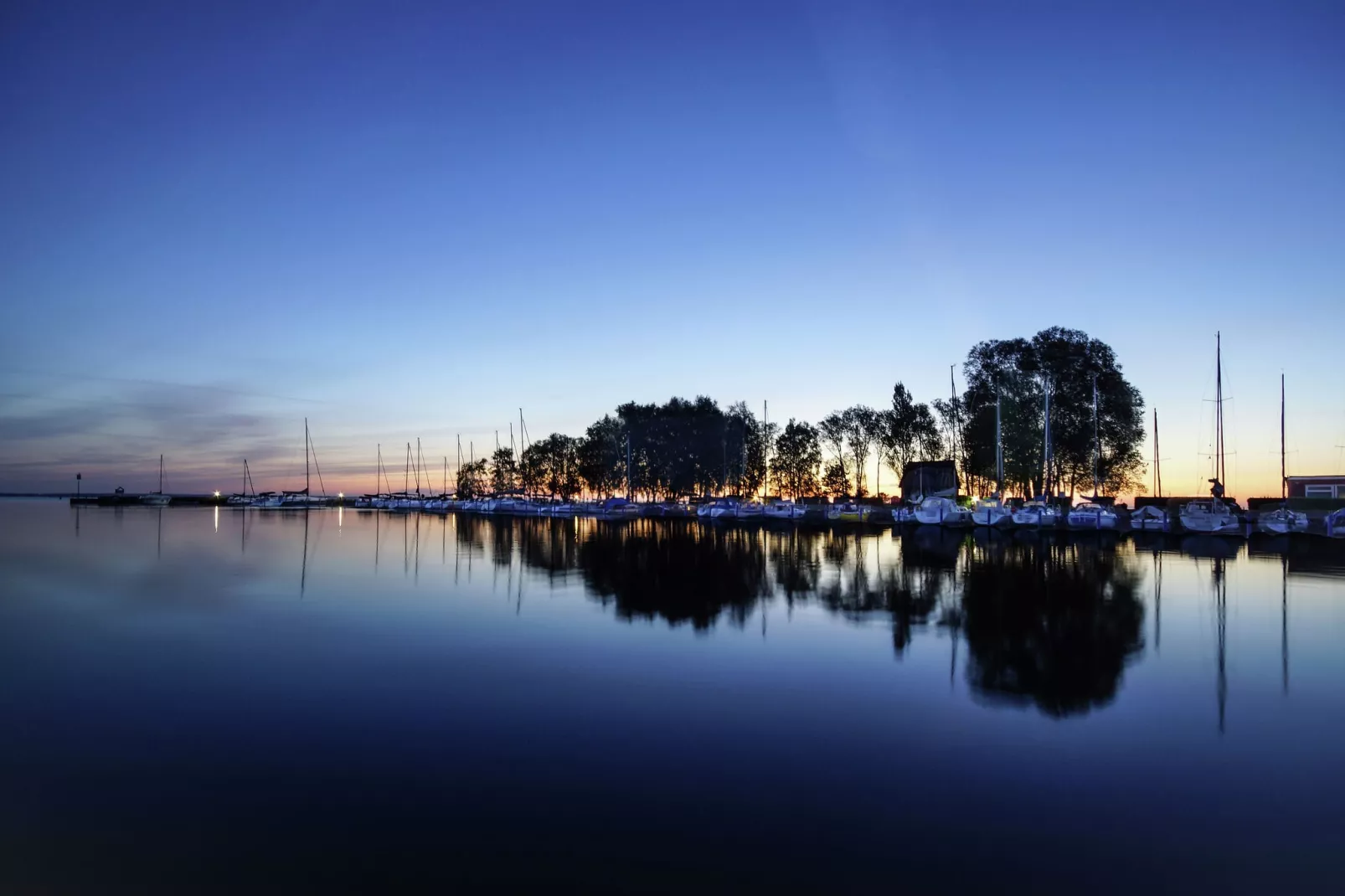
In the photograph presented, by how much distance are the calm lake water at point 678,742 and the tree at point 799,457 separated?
87.3m

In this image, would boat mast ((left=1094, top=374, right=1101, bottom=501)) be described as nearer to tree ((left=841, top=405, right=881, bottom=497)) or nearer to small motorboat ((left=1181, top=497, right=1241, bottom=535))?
small motorboat ((left=1181, top=497, right=1241, bottom=535))

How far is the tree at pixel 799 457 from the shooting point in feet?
360

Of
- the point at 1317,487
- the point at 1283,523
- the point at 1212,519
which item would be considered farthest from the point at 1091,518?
the point at 1317,487

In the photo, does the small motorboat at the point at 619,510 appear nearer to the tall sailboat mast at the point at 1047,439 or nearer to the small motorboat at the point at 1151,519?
the tall sailboat mast at the point at 1047,439

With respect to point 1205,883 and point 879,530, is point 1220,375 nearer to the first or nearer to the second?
point 879,530

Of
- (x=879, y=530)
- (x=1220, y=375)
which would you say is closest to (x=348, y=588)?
(x=879, y=530)

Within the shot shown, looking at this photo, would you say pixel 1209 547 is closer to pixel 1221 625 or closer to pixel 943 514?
pixel 943 514

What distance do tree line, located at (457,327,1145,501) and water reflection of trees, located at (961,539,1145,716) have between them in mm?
39706

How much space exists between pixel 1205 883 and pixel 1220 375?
59727mm

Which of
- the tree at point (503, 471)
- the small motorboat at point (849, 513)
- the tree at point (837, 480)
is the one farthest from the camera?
the tree at point (503, 471)

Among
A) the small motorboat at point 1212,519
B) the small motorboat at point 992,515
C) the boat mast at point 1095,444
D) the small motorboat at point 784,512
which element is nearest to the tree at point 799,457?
the small motorboat at point 784,512

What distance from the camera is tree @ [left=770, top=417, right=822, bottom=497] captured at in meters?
110

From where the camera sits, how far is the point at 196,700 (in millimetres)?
11648

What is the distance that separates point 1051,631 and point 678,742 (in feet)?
35.0
